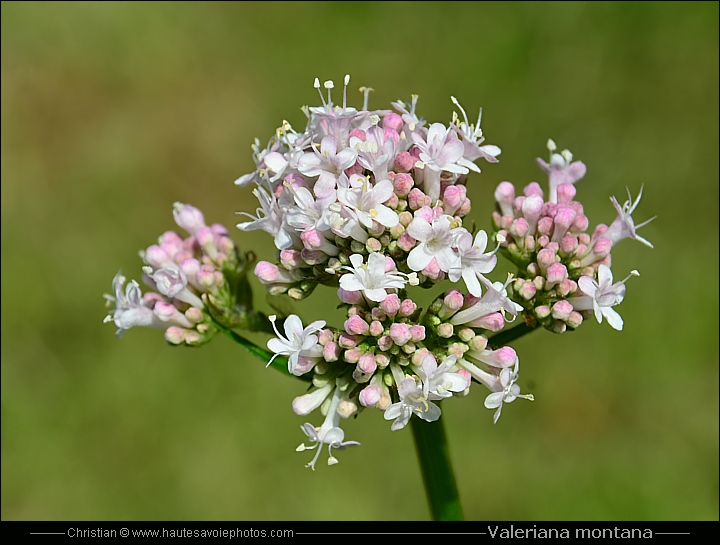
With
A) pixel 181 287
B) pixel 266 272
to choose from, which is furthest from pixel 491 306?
pixel 181 287

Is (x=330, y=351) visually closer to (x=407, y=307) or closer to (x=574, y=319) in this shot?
(x=407, y=307)

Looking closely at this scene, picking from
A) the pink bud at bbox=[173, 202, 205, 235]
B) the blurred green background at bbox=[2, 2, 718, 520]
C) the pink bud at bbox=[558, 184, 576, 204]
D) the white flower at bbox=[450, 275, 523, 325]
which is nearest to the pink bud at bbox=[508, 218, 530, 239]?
the pink bud at bbox=[558, 184, 576, 204]

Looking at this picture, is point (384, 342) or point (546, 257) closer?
point (384, 342)

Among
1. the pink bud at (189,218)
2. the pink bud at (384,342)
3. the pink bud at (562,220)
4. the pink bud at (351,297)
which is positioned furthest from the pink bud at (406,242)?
the pink bud at (189,218)

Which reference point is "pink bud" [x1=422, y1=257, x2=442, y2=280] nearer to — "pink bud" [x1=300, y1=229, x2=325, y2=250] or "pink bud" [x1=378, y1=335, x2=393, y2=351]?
→ "pink bud" [x1=378, y1=335, x2=393, y2=351]

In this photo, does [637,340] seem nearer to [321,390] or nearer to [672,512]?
[672,512]

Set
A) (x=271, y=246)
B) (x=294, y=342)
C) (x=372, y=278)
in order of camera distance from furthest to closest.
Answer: (x=271, y=246) < (x=294, y=342) < (x=372, y=278)
